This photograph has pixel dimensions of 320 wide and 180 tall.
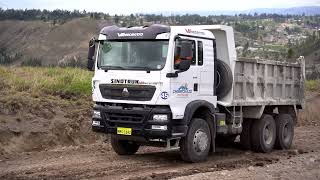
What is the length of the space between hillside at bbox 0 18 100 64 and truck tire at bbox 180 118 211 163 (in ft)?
205

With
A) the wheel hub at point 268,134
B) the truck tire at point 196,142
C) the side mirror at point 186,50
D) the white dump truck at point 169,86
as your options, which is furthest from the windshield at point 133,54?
the wheel hub at point 268,134

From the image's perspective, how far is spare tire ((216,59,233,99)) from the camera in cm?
1222

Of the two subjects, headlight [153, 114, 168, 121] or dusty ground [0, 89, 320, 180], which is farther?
headlight [153, 114, 168, 121]

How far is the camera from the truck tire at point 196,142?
11.1 m

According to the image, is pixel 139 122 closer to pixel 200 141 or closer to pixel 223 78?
pixel 200 141

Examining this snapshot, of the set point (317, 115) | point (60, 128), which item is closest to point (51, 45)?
point (317, 115)

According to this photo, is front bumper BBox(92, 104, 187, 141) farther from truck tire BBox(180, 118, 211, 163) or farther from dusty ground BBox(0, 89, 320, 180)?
dusty ground BBox(0, 89, 320, 180)

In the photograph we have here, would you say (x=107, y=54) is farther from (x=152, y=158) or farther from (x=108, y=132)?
(x=152, y=158)

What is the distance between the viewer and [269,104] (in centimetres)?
1379

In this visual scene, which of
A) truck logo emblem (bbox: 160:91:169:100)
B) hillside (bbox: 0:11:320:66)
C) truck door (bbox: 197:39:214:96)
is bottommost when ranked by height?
hillside (bbox: 0:11:320:66)

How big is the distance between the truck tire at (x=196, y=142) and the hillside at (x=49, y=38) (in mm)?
62514

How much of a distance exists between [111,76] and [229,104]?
298 cm

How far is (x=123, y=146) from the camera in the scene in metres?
12.4

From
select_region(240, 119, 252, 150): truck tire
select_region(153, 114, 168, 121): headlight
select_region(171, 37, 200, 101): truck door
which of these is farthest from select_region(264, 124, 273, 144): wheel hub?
select_region(153, 114, 168, 121): headlight
